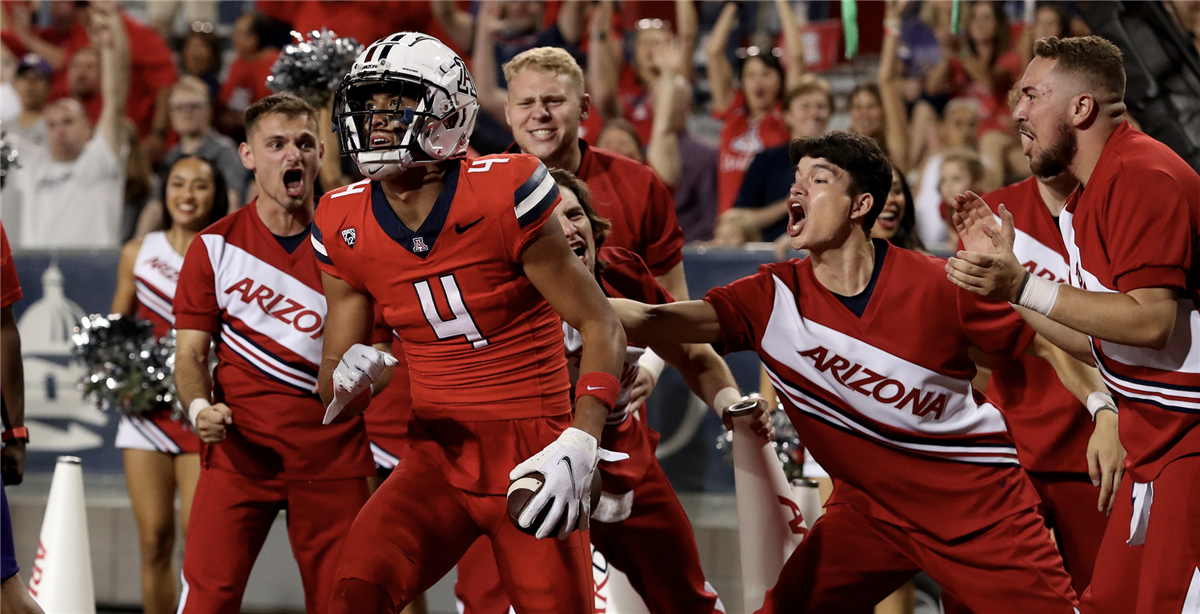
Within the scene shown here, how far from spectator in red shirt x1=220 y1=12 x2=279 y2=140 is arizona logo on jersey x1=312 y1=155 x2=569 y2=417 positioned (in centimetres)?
614

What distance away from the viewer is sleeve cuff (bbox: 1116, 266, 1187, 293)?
361cm

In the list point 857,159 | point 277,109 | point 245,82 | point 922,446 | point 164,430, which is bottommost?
point 164,430

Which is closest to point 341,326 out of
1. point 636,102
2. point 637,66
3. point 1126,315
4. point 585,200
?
point 585,200

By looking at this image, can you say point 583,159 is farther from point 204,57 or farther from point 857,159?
point 204,57

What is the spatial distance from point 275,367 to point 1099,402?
9.65ft

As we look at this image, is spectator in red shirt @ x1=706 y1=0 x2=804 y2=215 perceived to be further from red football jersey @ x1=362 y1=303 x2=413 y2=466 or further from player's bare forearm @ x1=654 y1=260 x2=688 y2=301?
red football jersey @ x1=362 y1=303 x2=413 y2=466

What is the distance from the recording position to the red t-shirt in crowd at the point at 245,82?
9672 mm

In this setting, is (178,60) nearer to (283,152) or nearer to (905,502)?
(283,152)

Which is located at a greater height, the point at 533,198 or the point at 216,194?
the point at 533,198

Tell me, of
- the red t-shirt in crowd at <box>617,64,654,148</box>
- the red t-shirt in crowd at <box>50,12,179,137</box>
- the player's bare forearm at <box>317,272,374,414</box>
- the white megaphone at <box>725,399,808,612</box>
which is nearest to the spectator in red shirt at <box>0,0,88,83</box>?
the red t-shirt in crowd at <box>50,12,179,137</box>

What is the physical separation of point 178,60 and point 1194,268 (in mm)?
9307

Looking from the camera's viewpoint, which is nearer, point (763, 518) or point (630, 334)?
point (630, 334)

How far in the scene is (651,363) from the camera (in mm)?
5035

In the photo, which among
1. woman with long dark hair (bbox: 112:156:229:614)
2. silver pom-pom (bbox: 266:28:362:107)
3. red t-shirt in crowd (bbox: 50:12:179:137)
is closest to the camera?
woman with long dark hair (bbox: 112:156:229:614)
